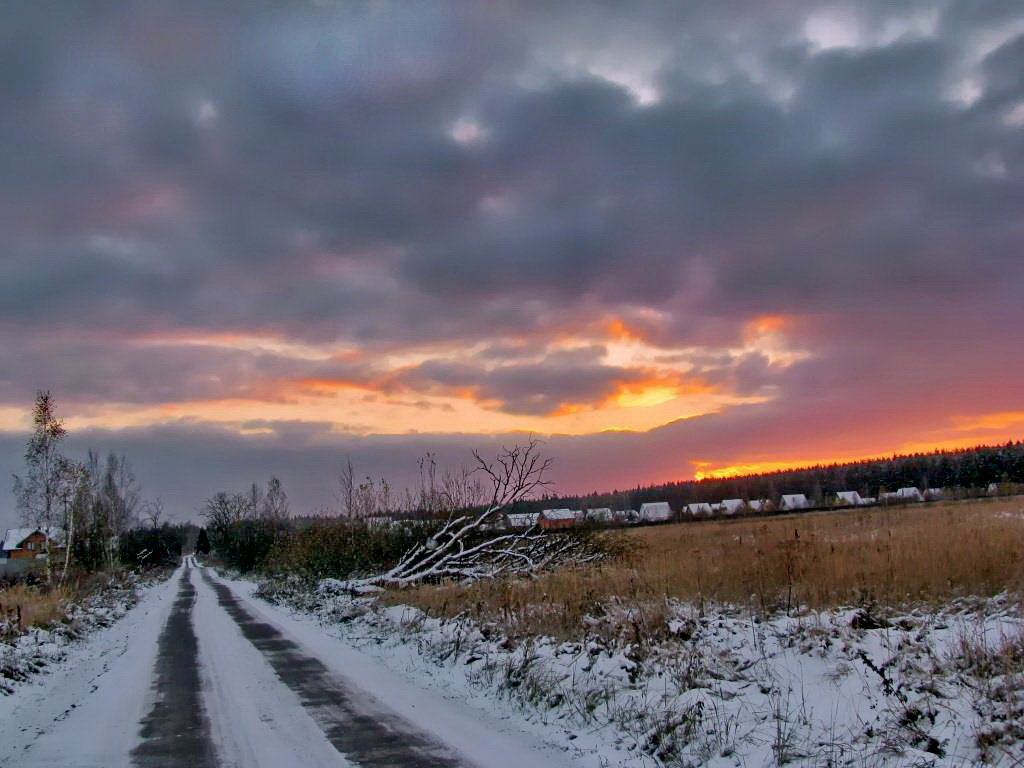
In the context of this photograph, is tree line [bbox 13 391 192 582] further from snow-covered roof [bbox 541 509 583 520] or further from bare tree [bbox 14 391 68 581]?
snow-covered roof [bbox 541 509 583 520]

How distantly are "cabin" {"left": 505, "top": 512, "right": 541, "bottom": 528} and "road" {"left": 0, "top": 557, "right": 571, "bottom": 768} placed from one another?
1173cm

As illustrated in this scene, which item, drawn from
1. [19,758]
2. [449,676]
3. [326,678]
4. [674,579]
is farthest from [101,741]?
[674,579]

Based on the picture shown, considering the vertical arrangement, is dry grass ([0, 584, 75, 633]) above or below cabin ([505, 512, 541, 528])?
below

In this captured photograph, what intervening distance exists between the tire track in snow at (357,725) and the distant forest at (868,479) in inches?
2223

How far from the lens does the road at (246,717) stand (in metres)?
6.92

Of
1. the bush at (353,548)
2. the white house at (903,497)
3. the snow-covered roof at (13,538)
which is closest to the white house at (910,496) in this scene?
the white house at (903,497)

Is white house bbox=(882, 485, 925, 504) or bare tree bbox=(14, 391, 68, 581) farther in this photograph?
white house bbox=(882, 485, 925, 504)

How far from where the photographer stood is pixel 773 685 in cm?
746

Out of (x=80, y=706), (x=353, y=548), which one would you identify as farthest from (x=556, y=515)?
(x=80, y=706)

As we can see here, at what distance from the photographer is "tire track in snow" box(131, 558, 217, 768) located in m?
6.98

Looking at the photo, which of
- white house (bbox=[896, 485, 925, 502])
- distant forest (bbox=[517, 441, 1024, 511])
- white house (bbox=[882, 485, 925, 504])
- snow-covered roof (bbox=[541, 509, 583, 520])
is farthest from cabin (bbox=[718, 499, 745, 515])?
snow-covered roof (bbox=[541, 509, 583, 520])

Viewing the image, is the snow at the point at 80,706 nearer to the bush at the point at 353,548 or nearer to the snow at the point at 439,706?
the snow at the point at 439,706

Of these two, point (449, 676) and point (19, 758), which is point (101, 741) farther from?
point (449, 676)

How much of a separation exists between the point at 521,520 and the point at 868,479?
13295 centimetres
